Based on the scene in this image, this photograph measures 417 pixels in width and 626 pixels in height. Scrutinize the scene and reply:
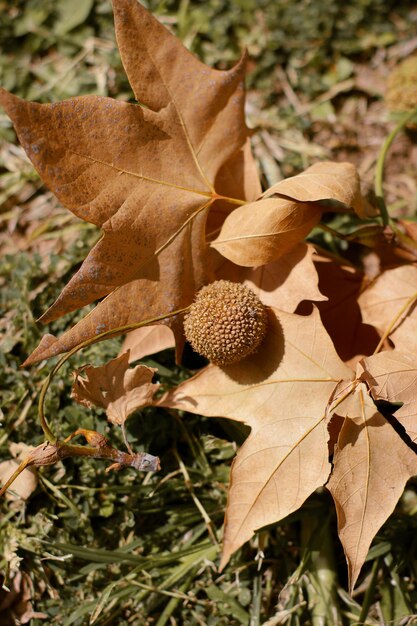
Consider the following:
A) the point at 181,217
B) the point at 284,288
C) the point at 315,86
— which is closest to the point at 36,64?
the point at 315,86

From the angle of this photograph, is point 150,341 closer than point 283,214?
No

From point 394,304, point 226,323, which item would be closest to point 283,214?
point 226,323

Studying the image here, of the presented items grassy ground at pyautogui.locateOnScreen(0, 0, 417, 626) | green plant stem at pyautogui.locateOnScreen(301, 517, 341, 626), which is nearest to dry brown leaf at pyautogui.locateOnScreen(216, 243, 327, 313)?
grassy ground at pyautogui.locateOnScreen(0, 0, 417, 626)

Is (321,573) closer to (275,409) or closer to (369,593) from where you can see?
(369,593)

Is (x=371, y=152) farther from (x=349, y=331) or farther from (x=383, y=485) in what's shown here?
(x=383, y=485)

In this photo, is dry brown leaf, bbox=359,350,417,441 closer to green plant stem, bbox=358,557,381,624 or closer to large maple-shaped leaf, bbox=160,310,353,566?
large maple-shaped leaf, bbox=160,310,353,566

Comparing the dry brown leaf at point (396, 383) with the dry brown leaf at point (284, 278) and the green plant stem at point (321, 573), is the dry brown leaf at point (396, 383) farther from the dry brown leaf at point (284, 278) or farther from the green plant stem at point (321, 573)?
the green plant stem at point (321, 573)
